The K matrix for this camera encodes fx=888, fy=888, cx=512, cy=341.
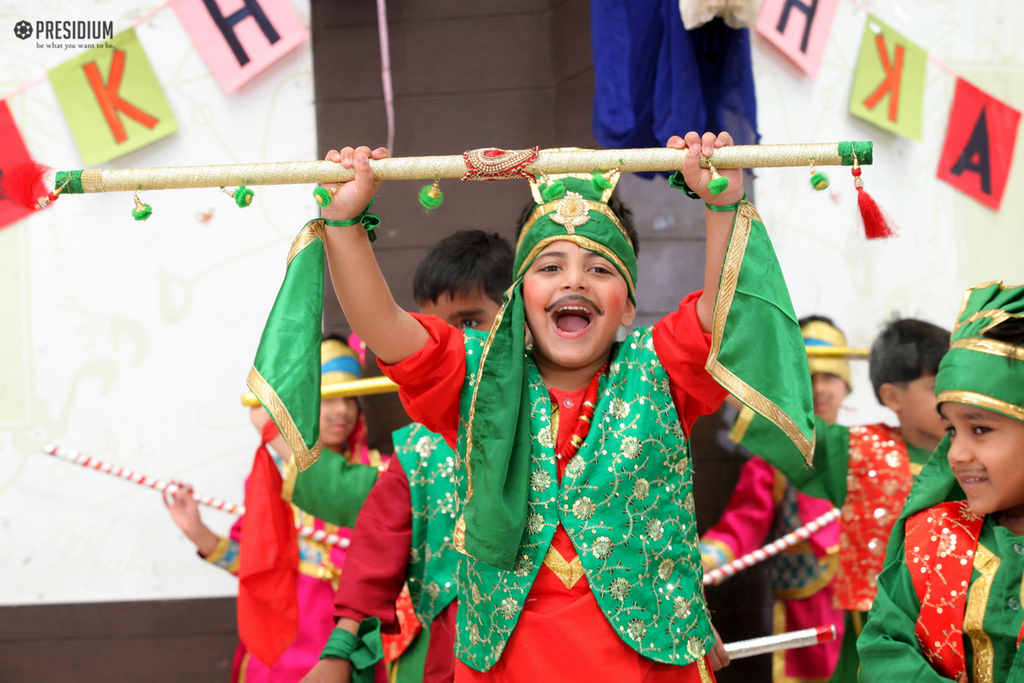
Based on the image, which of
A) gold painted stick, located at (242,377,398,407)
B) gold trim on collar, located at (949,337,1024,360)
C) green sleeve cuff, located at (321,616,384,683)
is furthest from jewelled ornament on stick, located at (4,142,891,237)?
gold painted stick, located at (242,377,398,407)

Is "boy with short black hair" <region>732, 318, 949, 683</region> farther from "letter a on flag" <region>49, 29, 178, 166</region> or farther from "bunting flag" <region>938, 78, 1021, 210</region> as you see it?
"letter a on flag" <region>49, 29, 178, 166</region>

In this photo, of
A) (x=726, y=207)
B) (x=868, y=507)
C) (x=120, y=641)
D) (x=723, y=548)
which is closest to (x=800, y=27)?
(x=868, y=507)

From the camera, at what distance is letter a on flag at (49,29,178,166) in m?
3.11

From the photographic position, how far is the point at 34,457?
3135mm

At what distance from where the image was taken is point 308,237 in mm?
1402

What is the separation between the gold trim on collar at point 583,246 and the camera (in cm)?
151

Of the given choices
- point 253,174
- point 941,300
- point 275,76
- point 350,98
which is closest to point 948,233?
point 941,300

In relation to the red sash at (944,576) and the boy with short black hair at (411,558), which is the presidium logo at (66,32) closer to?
the boy with short black hair at (411,558)

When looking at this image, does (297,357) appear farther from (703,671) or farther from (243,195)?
(703,671)

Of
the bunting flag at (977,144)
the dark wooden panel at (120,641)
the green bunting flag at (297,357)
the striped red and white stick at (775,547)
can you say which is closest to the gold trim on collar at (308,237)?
the green bunting flag at (297,357)

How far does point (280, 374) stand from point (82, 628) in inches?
91.7

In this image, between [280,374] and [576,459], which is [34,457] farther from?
[576,459]

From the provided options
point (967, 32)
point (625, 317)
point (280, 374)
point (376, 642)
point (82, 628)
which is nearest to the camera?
point (280, 374)

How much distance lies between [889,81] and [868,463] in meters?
1.57
